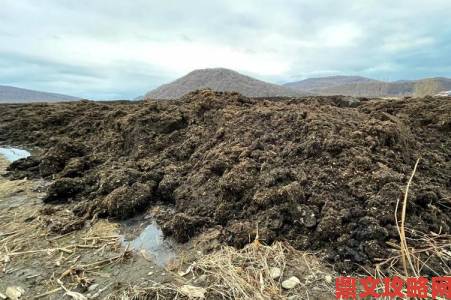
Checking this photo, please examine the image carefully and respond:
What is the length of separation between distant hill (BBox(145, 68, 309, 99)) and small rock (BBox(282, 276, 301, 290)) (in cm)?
6622

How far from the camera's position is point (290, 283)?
98.0 inches

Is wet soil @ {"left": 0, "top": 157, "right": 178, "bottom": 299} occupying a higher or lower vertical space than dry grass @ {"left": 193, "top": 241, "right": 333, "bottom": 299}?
lower

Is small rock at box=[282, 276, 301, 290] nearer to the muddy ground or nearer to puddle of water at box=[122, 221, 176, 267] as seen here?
the muddy ground

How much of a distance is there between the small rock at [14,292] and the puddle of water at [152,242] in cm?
92

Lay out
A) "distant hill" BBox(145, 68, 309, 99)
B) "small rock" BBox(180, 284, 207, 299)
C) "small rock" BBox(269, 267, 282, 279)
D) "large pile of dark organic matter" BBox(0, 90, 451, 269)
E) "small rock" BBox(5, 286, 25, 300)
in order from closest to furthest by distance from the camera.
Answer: "small rock" BBox(180, 284, 207, 299) → "small rock" BBox(269, 267, 282, 279) → "small rock" BBox(5, 286, 25, 300) → "large pile of dark organic matter" BBox(0, 90, 451, 269) → "distant hill" BBox(145, 68, 309, 99)

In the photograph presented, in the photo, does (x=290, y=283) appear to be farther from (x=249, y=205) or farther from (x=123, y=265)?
(x=123, y=265)

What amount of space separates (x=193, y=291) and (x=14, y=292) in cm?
146

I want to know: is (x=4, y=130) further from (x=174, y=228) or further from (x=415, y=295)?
(x=415, y=295)

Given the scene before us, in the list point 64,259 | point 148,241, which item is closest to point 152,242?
point 148,241

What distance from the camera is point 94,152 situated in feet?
20.1

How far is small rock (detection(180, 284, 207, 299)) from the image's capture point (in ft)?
7.94

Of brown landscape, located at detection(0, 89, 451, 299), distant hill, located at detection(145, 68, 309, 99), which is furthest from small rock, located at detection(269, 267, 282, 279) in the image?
distant hill, located at detection(145, 68, 309, 99)

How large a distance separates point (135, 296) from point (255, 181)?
161 cm

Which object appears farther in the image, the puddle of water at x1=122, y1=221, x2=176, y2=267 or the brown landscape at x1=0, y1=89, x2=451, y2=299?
the puddle of water at x1=122, y1=221, x2=176, y2=267
